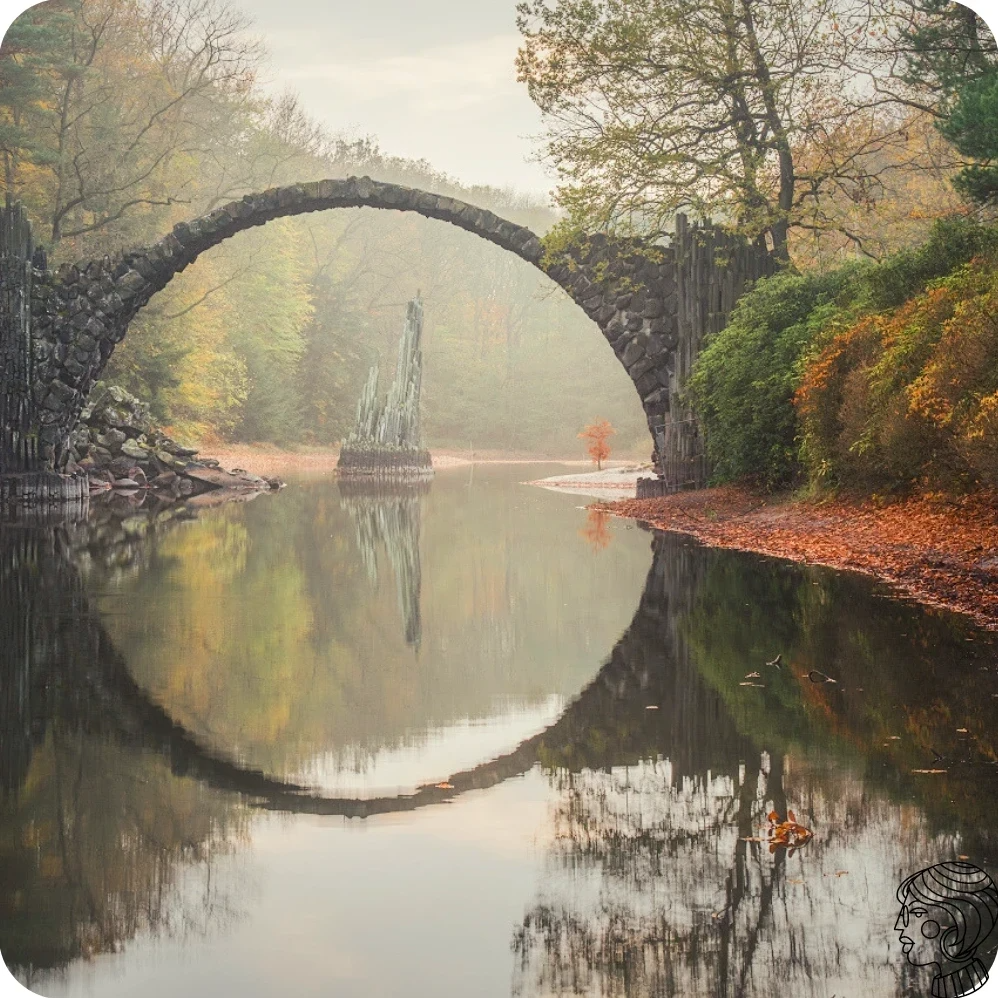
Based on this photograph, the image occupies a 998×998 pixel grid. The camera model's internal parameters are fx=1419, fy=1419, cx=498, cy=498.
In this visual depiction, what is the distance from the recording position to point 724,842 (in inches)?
181

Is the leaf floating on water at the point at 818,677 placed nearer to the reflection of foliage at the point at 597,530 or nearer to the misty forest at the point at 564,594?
the misty forest at the point at 564,594

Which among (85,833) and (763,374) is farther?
(763,374)

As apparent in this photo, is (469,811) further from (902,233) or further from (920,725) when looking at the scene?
(902,233)

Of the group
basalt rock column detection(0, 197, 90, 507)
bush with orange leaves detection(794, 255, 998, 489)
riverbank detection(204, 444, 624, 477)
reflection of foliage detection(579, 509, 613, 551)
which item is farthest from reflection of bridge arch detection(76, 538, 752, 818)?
riverbank detection(204, 444, 624, 477)

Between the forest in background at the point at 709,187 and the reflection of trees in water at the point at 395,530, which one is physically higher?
the forest in background at the point at 709,187

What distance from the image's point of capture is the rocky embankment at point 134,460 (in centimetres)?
3011

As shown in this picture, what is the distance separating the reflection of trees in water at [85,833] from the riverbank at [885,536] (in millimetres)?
5729

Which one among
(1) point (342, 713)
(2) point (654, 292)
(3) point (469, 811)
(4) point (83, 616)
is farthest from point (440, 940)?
(2) point (654, 292)

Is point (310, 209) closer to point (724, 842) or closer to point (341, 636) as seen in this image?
point (341, 636)

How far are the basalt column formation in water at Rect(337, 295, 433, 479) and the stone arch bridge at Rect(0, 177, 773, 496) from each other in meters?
13.7

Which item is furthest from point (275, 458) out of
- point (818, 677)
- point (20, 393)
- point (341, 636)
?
point (818, 677)

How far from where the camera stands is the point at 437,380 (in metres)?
77.6

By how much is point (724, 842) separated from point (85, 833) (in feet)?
6.96

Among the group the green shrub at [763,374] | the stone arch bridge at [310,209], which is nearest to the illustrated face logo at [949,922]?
the green shrub at [763,374]
